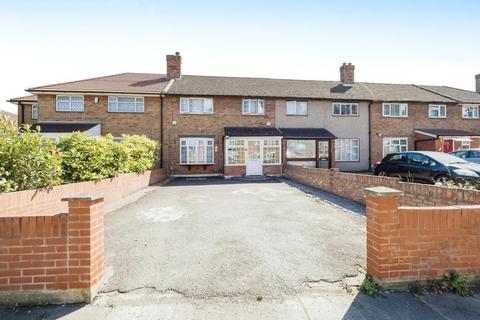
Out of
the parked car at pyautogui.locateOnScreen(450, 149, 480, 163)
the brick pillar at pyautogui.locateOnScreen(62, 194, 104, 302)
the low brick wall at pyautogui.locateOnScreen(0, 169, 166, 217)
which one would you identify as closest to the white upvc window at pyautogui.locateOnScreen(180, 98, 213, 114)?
the low brick wall at pyautogui.locateOnScreen(0, 169, 166, 217)

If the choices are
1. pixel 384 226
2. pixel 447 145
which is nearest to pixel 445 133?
pixel 447 145

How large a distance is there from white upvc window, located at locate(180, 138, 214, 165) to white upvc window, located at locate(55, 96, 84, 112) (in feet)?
24.3

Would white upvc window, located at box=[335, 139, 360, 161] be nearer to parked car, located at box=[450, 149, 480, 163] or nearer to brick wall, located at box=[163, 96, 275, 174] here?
brick wall, located at box=[163, 96, 275, 174]

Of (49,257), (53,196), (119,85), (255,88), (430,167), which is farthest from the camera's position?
(255,88)

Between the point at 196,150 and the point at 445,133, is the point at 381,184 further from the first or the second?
the point at 445,133

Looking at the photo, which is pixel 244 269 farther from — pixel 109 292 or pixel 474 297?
pixel 474 297

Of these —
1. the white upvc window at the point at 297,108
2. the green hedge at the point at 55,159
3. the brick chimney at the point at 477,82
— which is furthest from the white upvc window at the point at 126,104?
the brick chimney at the point at 477,82

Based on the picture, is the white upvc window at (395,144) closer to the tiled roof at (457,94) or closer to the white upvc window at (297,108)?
the tiled roof at (457,94)

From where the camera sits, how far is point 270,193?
10.6 metres

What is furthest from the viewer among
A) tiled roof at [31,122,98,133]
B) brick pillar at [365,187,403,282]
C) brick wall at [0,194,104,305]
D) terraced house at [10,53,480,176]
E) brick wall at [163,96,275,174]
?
brick wall at [163,96,275,174]

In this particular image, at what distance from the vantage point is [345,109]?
20.3 metres

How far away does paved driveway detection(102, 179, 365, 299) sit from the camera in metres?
3.38

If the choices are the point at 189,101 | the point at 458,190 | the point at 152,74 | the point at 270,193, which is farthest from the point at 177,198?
the point at 152,74

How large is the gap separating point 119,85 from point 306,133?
14.6 meters
